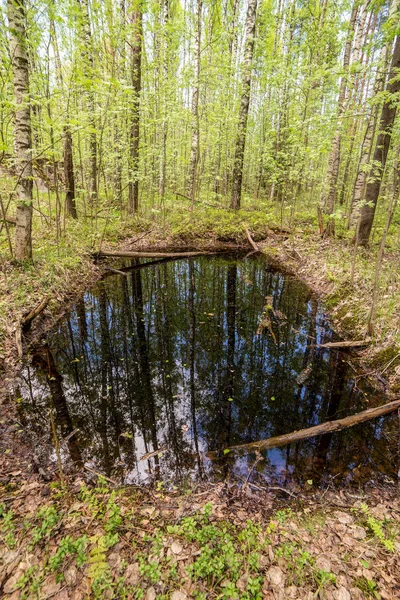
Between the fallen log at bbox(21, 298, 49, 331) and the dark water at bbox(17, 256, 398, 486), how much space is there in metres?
0.59

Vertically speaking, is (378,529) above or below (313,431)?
above

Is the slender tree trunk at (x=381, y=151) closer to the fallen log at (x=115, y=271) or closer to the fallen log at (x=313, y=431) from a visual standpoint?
the fallen log at (x=313, y=431)

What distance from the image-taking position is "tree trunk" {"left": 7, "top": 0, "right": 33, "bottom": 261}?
541cm

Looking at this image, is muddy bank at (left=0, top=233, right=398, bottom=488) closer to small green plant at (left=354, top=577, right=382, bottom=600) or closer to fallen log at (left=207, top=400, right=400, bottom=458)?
fallen log at (left=207, top=400, right=400, bottom=458)

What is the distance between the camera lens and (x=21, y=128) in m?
6.12

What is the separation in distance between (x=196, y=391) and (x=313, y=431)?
2.04 meters

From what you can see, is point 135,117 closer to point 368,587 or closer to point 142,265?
point 142,265

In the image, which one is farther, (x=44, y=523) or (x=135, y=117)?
(x=135, y=117)

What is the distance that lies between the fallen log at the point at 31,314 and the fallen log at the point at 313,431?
4823 mm

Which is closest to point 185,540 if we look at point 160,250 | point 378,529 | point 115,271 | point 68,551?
point 68,551

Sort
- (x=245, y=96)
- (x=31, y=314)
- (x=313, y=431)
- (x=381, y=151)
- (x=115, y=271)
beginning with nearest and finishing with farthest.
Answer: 1. (x=313, y=431)
2. (x=31, y=314)
3. (x=381, y=151)
4. (x=115, y=271)
5. (x=245, y=96)

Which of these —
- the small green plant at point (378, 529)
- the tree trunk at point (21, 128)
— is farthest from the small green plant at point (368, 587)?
the tree trunk at point (21, 128)

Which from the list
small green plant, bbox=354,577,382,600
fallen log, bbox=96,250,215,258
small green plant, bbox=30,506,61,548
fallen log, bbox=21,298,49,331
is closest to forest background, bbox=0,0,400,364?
fallen log, bbox=21,298,49,331

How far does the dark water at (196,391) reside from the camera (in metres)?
3.68
